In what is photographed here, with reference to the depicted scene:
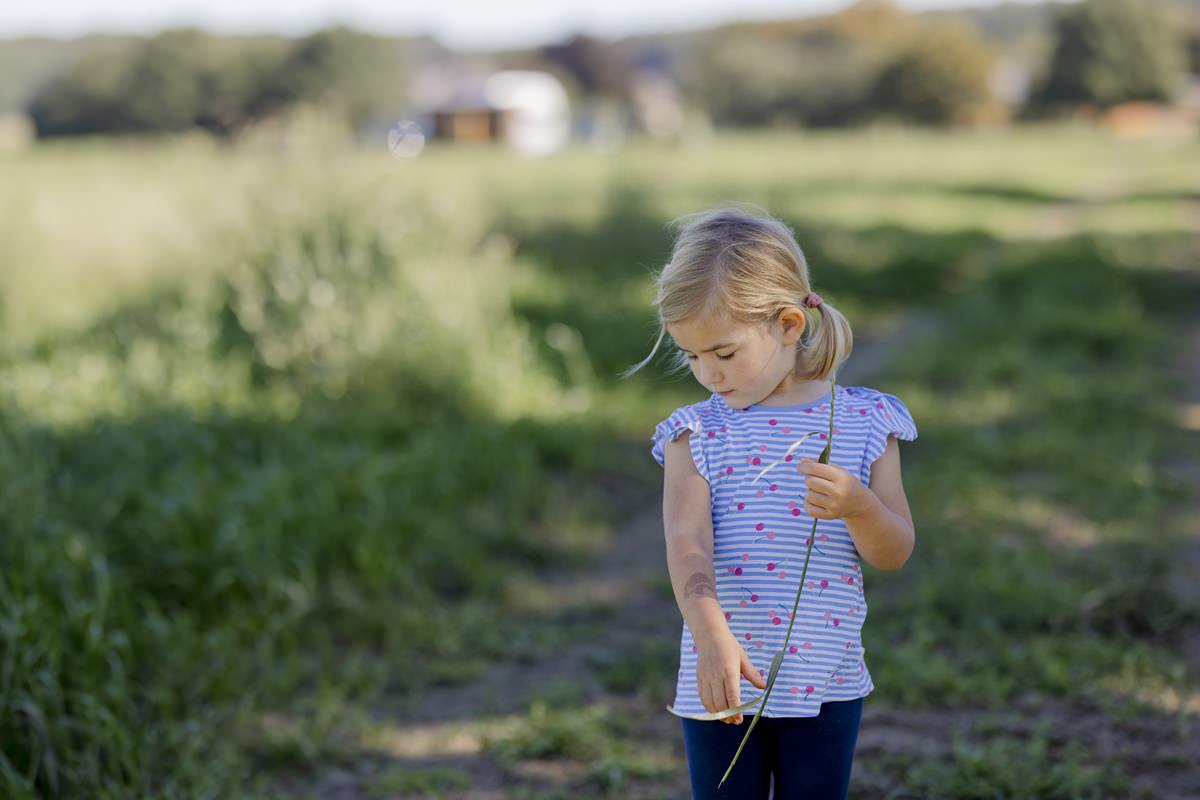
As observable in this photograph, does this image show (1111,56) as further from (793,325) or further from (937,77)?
(793,325)

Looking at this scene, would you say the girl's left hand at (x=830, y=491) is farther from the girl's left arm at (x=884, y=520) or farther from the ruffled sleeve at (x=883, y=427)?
the ruffled sleeve at (x=883, y=427)

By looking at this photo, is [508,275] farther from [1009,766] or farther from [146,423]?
[1009,766]

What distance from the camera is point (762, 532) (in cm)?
185

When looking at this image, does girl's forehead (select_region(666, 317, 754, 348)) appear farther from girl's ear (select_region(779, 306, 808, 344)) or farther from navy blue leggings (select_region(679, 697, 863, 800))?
navy blue leggings (select_region(679, 697, 863, 800))

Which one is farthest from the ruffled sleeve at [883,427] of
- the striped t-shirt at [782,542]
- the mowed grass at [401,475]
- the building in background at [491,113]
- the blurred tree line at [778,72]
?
the building in background at [491,113]

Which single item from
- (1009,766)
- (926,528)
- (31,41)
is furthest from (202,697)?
(31,41)

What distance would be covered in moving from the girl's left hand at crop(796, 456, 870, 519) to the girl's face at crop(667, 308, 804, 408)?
196mm

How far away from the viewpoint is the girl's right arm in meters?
1.69

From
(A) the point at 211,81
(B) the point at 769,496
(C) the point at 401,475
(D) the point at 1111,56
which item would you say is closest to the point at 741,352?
(B) the point at 769,496

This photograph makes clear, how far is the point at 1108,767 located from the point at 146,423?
4.24 m

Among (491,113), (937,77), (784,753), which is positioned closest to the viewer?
(784,753)

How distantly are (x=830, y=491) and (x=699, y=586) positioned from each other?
0.24 metres

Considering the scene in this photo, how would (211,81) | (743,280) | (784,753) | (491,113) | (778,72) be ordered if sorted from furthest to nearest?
(491,113) → (778,72) → (211,81) → (784,753) → (743,280)

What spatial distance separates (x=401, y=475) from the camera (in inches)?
198
